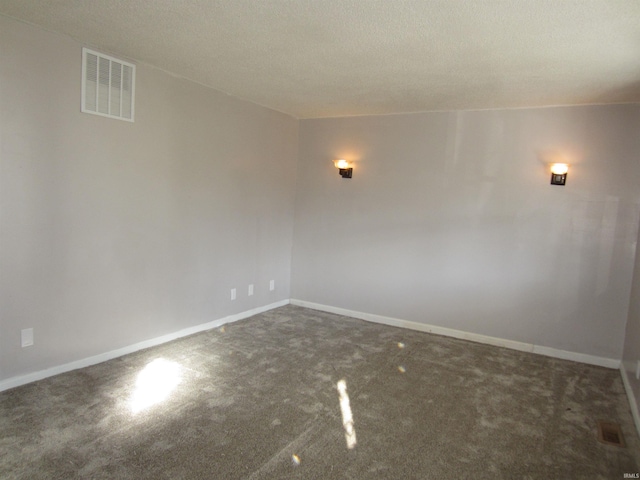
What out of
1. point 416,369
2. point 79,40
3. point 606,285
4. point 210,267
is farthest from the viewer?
point 210,267

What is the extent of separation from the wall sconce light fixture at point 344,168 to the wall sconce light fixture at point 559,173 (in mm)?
2221

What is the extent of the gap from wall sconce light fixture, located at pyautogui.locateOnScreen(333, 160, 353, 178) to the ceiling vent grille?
8.20ft

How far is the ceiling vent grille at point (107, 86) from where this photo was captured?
3180 millimetres

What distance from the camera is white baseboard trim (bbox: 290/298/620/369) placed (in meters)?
4.05

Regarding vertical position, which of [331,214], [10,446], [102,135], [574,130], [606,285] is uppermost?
[574,130]

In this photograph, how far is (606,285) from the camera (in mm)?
3971

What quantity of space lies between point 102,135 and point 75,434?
2.17 meters

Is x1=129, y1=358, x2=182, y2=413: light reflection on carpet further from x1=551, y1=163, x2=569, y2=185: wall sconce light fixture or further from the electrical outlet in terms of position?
x1=551, y1=163, x2=569, y2=185: wall sconce light fixture

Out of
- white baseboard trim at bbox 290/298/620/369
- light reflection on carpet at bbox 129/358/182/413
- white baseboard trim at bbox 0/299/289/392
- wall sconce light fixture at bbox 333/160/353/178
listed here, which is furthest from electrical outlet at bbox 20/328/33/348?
wall sconce light fixture at bbox 333/160/353/178

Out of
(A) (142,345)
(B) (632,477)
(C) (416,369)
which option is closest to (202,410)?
(A) (142,345)

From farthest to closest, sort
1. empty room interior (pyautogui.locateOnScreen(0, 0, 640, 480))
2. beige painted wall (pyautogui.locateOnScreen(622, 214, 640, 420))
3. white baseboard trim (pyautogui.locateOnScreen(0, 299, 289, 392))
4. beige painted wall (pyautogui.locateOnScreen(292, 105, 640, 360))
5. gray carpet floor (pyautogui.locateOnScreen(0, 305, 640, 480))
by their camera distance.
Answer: beige painted wall (pyautogui.locateOnScreen(292, 105, 640, 360))
beige painted wall (pyautogui.locateOnScreen(622, 214, 640, 420))
white baseboard trim (pyautogui.locateOnScreen(0, 299, 289, 392))
empty room interior (pyautogui.locateOnScreen(0, 0, 640, 480))
gray carpet floor (pyautogui.locateOnScreen(0, 305, 640, 480))

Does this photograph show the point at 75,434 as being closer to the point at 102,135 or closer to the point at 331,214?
the point at 102,135

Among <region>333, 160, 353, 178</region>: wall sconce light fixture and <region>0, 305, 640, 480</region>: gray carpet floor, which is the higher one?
<region>333, 160, 353, 178</region>: wall sconce light fixture

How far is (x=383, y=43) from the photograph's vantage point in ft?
9.16
